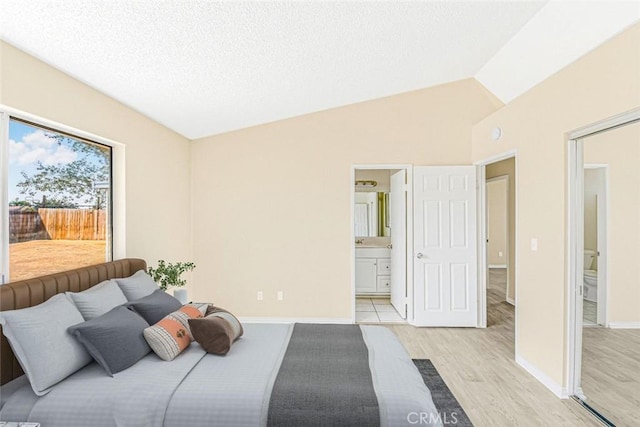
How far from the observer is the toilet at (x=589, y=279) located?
2654 millimetres

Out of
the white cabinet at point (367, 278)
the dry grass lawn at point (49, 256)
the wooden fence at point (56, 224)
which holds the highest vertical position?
the wooden fence at point (56, 224)

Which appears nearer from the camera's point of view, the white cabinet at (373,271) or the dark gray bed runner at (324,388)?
the dark gray bed runner at (324,388)

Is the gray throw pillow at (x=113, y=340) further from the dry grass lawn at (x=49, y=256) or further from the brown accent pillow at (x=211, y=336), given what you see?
the dry grass lawn at (x=49, y=256)

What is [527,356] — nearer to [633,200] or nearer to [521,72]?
[633,200]

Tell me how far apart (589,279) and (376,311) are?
2983 millimetres

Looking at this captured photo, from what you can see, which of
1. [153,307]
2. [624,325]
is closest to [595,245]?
[624,325]

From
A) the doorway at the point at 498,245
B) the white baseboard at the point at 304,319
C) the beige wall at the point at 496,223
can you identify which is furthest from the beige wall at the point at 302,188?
the beige wall at the point at 496,223

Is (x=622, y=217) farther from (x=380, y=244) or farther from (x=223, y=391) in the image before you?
(x=380, y=244)

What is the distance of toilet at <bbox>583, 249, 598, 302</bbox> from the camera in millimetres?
2654

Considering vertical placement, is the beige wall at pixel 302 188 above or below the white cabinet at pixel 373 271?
above

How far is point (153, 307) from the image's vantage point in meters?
2.55

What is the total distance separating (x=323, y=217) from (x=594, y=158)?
2.94m

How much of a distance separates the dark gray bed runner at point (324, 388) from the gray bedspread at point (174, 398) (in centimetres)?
6

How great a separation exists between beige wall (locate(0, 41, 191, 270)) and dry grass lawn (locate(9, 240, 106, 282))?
Answer: 0.41 meters
